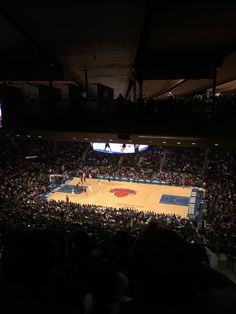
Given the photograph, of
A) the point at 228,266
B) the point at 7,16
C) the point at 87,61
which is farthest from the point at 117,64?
the point at 228,266

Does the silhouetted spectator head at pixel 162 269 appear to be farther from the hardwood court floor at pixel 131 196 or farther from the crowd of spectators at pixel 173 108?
the hardwood court floor at pixel 131 196

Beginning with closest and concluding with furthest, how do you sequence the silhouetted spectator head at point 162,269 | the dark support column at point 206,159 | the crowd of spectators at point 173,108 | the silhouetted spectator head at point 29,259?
the silhouetted spectator head at point 162,269
the silhouetted spectator head at point 29,259
the crowd of spectators at point 173,108
the dark support column at point 206,159

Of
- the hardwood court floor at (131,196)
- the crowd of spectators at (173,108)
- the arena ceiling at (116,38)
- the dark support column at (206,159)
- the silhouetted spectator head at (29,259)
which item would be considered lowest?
the hardwood court floor at (131,196)

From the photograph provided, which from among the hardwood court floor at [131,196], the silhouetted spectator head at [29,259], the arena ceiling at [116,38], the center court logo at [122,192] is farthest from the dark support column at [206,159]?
the silhouetted spectator head at [29,259]

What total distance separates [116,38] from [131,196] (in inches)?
664

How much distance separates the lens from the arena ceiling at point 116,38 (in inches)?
244

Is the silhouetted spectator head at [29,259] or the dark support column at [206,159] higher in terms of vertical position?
the silhouetted spectator head at [29,259]

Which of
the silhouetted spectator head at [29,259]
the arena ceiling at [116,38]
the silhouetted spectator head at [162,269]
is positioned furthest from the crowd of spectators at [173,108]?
the silhouetted spectator head at [162,269]

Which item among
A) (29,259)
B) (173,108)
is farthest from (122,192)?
(29,259)

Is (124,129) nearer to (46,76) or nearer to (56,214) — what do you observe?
(46,76)

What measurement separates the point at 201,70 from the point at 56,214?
28.3ft

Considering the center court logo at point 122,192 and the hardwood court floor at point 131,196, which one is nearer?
the hardwood court floor at point 131,196

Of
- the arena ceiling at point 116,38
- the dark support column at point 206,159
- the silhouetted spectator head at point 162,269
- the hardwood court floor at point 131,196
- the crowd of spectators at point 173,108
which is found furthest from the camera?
the dark support column at point 206,159

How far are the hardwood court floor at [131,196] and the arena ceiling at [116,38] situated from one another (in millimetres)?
9991
